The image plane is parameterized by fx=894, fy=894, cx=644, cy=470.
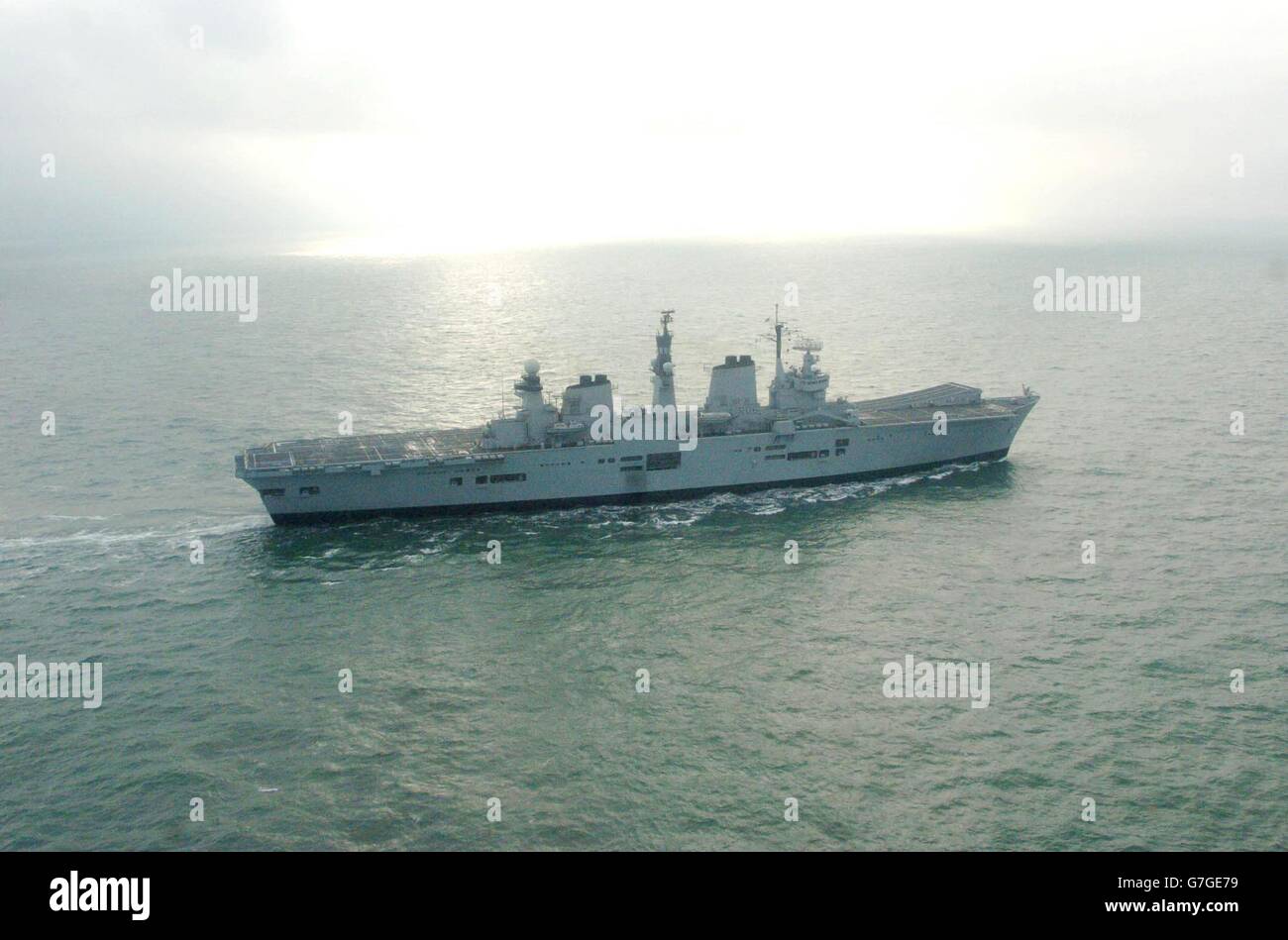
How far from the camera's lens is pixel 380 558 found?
43094 millimetres

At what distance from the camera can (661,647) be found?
112ft

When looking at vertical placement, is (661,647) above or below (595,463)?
below

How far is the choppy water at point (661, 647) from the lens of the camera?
82.0ft

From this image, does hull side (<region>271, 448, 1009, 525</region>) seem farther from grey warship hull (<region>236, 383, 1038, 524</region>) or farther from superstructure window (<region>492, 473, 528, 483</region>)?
superstructure window (<region>492, 473, 528, 483</region>)

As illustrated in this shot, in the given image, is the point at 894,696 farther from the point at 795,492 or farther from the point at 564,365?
the point at 564,365

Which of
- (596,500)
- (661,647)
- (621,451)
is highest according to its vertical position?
(621,451)

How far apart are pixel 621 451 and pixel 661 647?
1772 cm

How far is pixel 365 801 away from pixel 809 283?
157528 mm

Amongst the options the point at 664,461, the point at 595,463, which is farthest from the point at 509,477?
the point at 664,461

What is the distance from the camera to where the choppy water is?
25000 mm

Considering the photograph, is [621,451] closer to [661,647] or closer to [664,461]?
[664,461]

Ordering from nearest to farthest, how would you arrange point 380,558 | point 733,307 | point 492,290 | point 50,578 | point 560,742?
point 560,742, point 50,578, point 380,558, point 733,307, point 492,290

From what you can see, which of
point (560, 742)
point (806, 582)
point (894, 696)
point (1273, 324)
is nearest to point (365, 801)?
point (560, 742)

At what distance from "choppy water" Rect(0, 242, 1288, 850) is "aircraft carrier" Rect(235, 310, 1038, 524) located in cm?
169
